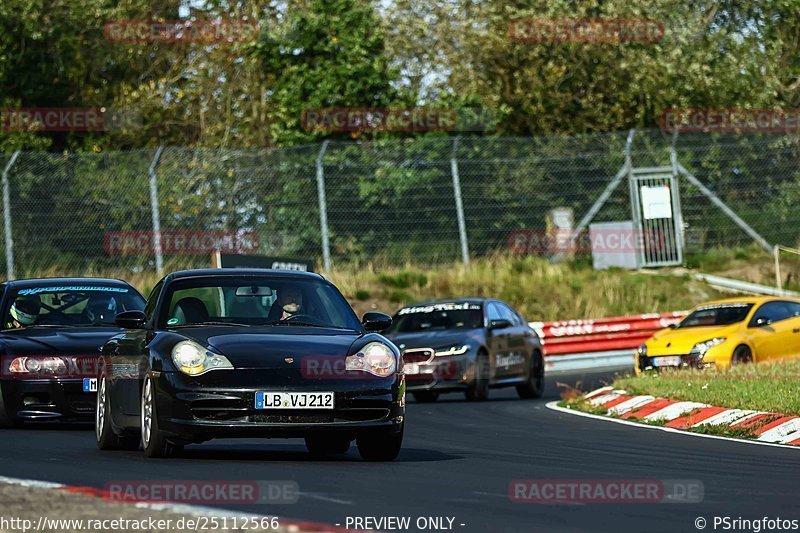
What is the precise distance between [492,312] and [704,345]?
304cm

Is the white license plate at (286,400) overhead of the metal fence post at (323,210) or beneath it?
beneath

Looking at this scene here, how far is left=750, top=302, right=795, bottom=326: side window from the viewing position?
23.1 m

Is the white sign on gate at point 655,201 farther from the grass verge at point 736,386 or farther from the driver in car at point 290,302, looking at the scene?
the driver in car at point 290,302

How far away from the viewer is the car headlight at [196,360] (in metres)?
10.7

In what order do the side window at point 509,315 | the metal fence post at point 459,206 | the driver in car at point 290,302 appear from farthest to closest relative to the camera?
the metal fence post at point 459,206 < the side window at point 509,315 < the driver in car at point 290,302

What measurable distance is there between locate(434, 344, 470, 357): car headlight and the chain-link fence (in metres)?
9.37

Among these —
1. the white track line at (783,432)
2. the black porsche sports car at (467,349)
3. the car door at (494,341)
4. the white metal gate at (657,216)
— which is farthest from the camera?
the white metal gate at (657,216)

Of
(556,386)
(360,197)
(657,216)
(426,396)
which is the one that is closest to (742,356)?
(556,386)

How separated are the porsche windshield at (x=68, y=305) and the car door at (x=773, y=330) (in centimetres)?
1006

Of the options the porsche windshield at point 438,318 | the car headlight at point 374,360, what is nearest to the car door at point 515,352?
the porsche windshield at point 438,318

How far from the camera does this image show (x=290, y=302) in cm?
1181

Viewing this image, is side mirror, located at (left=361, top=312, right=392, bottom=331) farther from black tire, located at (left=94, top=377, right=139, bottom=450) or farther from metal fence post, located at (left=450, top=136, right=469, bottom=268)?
metal fence post, located at (left=450, top=136, right=469, bottom=268)

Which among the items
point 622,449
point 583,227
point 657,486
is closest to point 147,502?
point 657,486

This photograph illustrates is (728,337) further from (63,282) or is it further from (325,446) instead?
(325,446)
